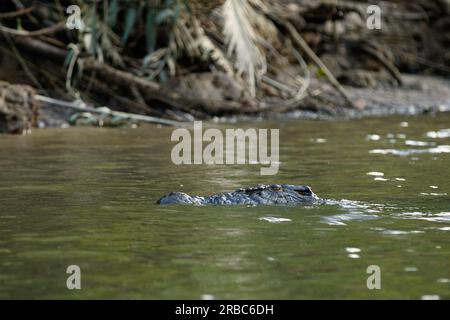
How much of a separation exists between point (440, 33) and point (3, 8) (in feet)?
29.1

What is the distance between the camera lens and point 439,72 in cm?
1995

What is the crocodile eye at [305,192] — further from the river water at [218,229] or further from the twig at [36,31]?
the twig at [36,31]

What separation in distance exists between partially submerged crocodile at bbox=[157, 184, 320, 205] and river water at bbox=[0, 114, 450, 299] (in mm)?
131

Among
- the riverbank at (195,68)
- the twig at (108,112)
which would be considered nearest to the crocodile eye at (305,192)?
the riverbank at (195,68)

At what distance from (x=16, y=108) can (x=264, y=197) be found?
6149mm

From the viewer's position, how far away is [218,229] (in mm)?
5812

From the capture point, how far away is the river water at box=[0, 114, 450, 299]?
4.54m

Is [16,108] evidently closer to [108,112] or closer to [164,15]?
[108,112]

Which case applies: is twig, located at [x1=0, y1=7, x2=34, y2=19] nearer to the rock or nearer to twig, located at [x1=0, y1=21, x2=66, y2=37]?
twig, located at [x1=0, y1=21, x2=66, y2=37]

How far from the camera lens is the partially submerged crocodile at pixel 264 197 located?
21.9 ft

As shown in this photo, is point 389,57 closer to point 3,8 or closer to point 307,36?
point 307,36

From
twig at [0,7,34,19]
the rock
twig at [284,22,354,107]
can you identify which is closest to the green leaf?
twig at [0,7,34,19]

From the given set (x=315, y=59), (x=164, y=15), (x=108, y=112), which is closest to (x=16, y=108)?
(x=108, y=112)
